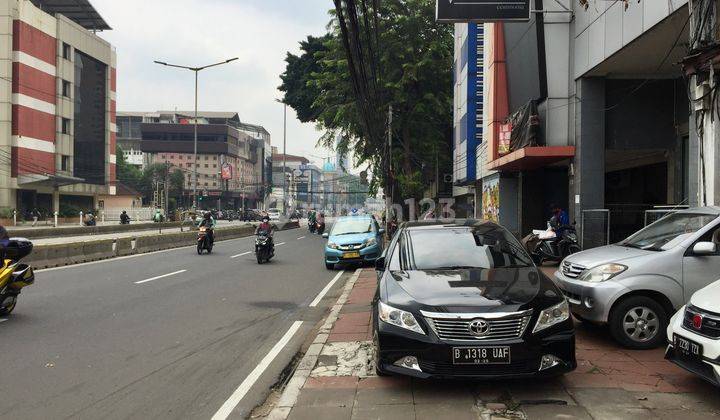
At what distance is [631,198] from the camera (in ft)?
68.8

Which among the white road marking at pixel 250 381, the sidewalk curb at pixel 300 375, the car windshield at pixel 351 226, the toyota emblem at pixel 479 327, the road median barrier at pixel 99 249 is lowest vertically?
the white road marking at pixel 250 381

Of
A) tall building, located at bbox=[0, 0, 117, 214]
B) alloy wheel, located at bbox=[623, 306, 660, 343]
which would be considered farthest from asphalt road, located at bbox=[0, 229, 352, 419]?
tall building, located at bbox=[0, 0, 117, 214]

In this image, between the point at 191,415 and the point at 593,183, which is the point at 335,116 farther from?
the point at 191,415

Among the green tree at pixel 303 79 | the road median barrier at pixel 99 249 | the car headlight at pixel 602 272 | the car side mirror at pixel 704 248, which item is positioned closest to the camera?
the car side mirror at pixel 704 248

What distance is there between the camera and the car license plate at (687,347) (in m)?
4.59

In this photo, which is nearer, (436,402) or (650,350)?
(436,402)

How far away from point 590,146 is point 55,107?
51.3 metres

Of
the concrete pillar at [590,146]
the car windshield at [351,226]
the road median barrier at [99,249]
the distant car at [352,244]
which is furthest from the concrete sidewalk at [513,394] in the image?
the road median barrier at [99,249]

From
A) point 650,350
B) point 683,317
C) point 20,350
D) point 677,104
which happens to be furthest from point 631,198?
point 20,350

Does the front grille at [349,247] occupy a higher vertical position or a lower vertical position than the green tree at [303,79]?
lower

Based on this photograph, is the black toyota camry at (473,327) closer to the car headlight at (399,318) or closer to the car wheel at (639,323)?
the car headlight at (399,318)

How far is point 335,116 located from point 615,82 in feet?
69.0

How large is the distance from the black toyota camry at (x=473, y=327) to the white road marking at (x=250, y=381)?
135 cm

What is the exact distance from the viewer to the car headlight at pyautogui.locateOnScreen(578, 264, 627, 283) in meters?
6.43
